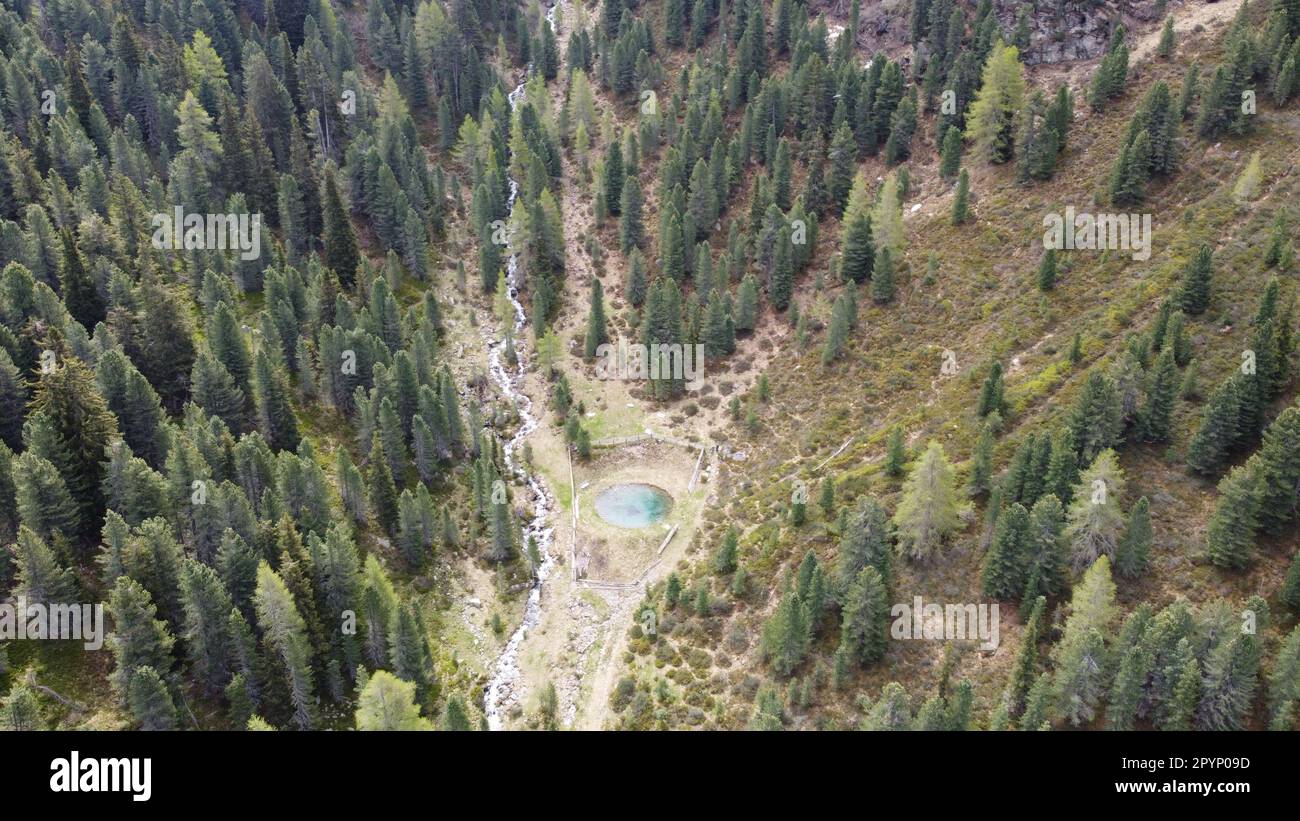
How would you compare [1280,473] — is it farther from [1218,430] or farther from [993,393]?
[993,393]

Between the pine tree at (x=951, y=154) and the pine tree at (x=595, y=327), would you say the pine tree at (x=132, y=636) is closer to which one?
the pine tree at (x=595, y=327)

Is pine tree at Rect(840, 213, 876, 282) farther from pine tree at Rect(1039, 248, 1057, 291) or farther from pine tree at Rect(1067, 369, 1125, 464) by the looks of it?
pine tree at Rect(1067, 369, 1125, 464)

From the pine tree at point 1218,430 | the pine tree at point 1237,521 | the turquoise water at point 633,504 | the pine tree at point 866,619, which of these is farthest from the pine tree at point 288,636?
the pine tree at point 1218,430

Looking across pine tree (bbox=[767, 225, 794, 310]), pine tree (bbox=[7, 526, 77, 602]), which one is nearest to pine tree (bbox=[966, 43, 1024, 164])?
pine tree (bbox=[767, 225, 794, 310])

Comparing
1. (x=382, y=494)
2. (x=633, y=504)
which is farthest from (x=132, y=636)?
(x=633, y=504)

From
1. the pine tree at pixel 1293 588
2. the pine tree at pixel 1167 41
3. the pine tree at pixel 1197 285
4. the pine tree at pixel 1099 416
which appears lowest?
the pine tree at pixel 1293 588

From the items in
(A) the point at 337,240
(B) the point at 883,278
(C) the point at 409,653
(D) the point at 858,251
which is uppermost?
(A) the point at 337,240

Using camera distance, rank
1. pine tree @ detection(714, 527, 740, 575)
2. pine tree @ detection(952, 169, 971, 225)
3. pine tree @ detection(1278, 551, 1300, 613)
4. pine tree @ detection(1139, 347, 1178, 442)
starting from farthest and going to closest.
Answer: pine tree @ detection(952, 169, 971, 225)
pine tree @ detection(714, 527, 740, 575)
pine tree @ detection(1139, 347, 1178, 442)
pine tree @ detection(1278, 551, 1300, 613)
